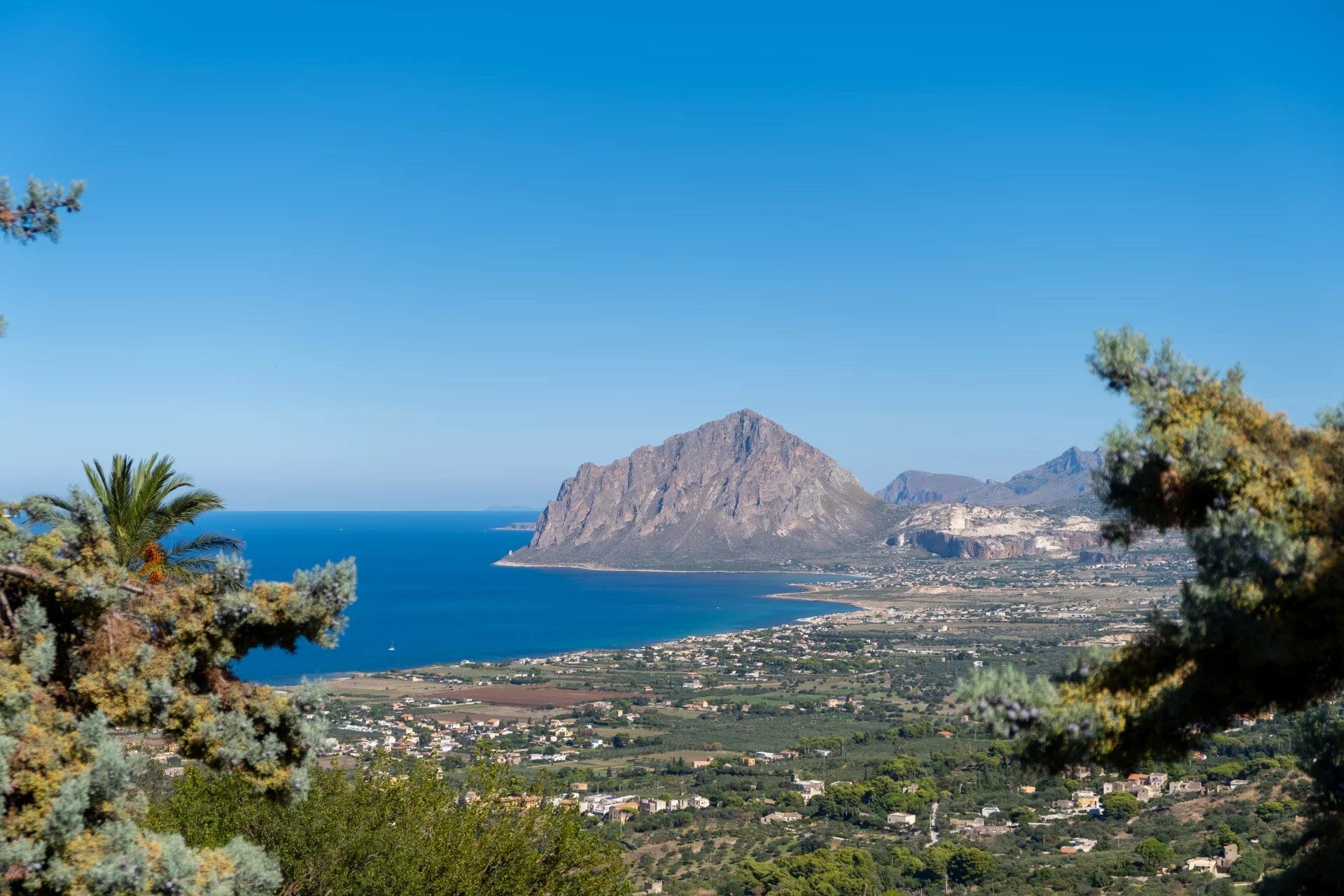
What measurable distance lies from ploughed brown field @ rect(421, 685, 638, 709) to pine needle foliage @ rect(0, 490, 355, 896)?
61.5 meters

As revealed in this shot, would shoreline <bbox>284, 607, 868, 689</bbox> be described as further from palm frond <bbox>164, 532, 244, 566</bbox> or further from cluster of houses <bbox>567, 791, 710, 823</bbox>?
palm frond <bbox>164, 532, 244, 566</bbox>

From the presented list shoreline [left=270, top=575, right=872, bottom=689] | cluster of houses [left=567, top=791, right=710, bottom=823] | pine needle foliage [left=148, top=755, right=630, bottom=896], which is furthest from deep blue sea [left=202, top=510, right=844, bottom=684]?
pine needle foliage [left=148, top=755, right=630, bottom=896]

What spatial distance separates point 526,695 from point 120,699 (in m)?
67.2

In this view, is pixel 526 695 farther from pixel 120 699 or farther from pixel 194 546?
pixel 120 699

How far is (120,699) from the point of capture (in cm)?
506

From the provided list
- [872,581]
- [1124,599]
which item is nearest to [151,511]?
[1124,599]

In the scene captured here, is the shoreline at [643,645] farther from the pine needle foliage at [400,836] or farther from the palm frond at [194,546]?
the palm frond at [194,546]

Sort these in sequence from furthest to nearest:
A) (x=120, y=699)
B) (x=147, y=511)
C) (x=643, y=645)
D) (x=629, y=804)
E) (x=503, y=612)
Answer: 1. (x=503, y=612)
2. (x=643, y=645)
3. (x=629, y=804)
4. (x=147, y=511)
5. (x=120, y=699)

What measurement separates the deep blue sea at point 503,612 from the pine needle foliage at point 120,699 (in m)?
63.3

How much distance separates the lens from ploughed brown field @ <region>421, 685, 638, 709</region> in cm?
6612

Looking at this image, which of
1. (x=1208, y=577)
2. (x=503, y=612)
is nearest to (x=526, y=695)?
(x=503, y=612)

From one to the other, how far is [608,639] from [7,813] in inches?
4140

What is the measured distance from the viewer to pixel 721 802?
122 feet

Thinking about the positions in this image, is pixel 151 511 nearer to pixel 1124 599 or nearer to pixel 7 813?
pixel 7 813
